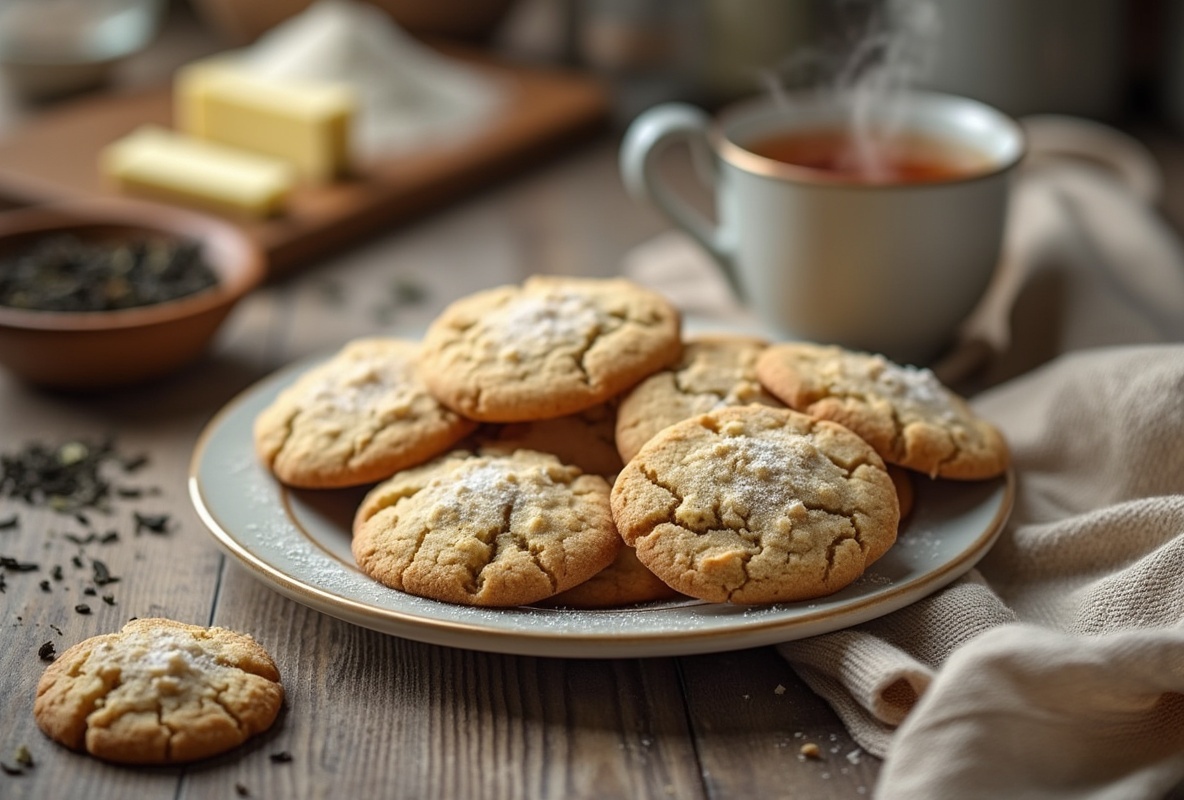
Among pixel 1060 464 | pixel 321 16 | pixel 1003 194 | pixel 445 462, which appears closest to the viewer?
pixel 445 462

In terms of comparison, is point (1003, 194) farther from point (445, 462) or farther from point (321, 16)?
point (321, 16)

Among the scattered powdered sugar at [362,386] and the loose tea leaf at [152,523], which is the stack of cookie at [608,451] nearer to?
the scattered powdered sugar at [362,386]

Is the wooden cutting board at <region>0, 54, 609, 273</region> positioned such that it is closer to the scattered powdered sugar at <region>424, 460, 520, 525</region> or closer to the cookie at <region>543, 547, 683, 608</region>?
the scattered powdered sugar at <region>424, 460, 520, 525</region>

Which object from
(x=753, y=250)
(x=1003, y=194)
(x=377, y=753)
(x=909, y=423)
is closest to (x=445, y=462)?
(x=377, y=753)

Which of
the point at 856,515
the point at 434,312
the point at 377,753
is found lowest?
the point at 434,312

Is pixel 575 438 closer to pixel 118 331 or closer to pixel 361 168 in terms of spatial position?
pixel 118 331

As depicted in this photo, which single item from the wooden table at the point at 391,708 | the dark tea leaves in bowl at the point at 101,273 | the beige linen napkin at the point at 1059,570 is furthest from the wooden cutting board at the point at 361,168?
the wooden table at the point at 391,708

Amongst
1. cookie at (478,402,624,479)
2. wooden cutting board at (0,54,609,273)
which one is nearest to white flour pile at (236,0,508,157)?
wooden cutting board at (0,54,609,273)
